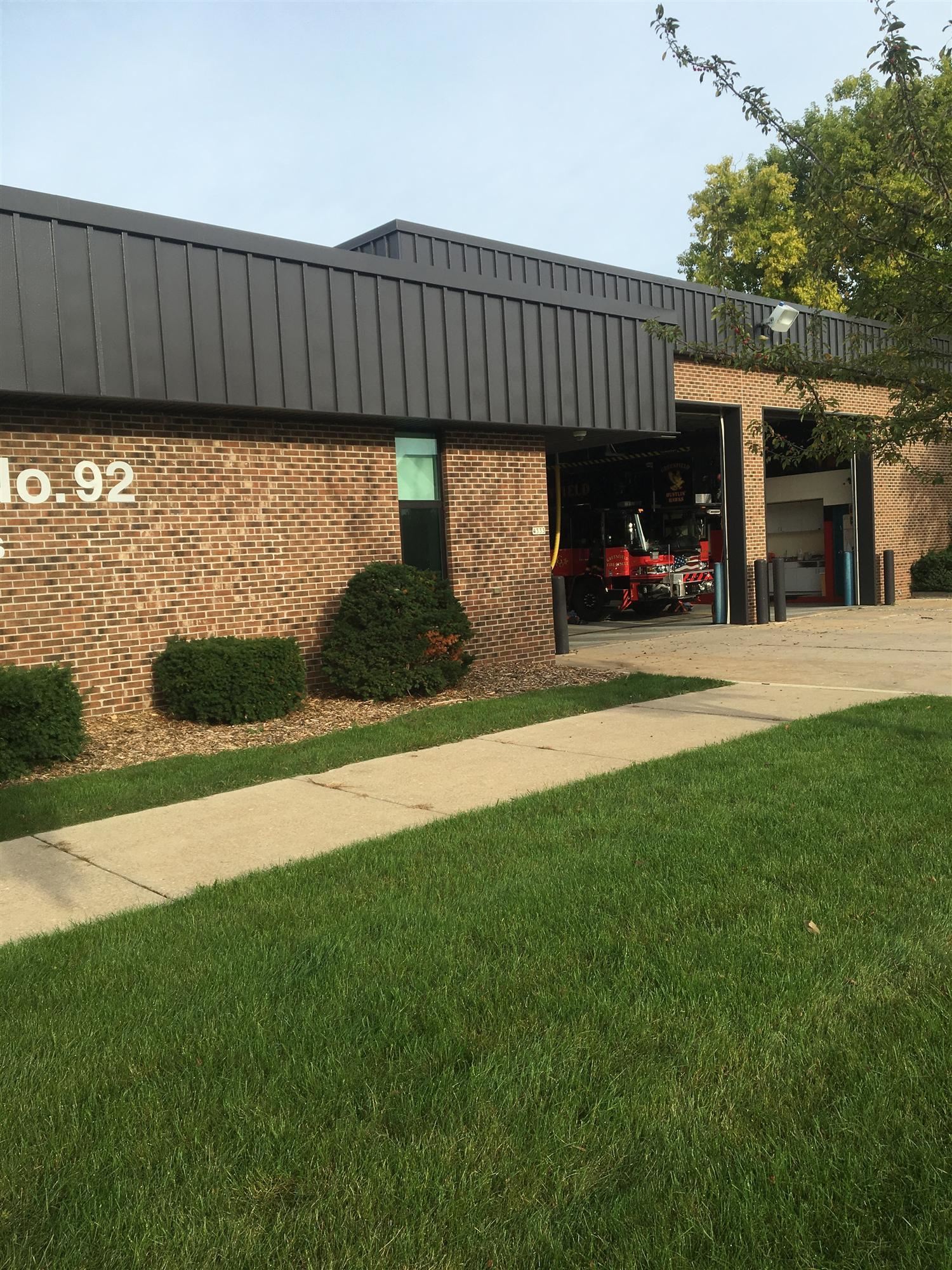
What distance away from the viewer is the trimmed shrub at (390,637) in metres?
11.4

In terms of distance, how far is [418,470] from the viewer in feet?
43.2

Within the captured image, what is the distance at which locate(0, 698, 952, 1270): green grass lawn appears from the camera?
8.45 feet

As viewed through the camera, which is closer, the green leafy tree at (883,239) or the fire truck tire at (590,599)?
the green leafy tree at (883,239)

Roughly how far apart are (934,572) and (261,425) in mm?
18131

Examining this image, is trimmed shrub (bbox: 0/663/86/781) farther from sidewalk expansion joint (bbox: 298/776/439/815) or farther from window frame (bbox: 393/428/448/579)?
window frame (bbox: 393/428/448/579)

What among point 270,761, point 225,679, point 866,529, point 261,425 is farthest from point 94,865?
point 866,529

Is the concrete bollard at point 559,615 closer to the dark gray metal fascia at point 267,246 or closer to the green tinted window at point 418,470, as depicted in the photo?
the green tinted window at point 418,470

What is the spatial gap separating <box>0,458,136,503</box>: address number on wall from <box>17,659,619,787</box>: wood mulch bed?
208 centimetres

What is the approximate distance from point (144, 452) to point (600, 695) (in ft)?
17.1

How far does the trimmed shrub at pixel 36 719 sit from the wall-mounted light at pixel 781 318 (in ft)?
45.1

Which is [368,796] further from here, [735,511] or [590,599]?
[590,599]

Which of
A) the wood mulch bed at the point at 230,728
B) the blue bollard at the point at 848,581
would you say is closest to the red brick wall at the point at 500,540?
the wood mulch bed at the point at 230,728

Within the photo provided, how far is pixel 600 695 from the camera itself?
447 inches

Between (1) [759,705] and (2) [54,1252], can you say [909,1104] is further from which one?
(1) [759,705]
